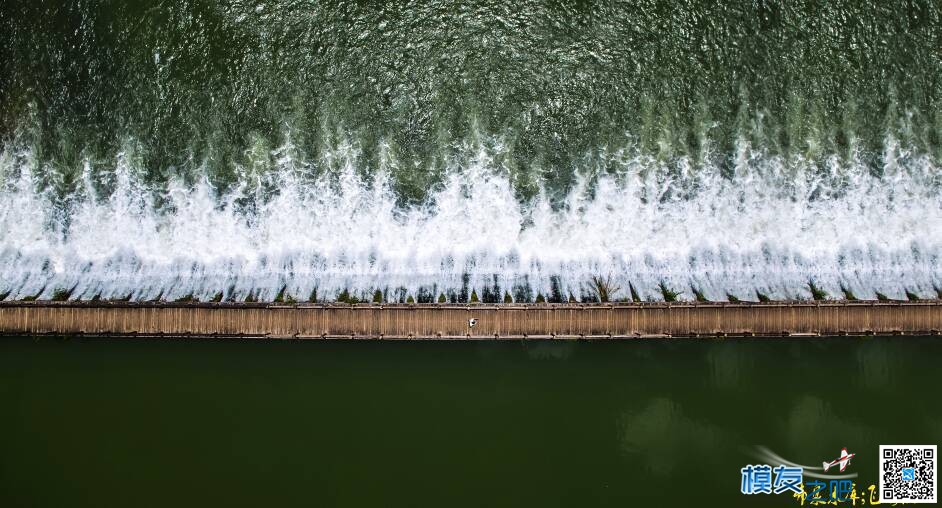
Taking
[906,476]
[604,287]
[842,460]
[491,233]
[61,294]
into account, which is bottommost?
[906,476]

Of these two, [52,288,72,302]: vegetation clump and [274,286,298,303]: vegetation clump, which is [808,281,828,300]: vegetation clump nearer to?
[274,286,298,303]: vegetation clump

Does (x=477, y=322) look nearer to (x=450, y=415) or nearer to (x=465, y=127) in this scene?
(x=450, y=415)

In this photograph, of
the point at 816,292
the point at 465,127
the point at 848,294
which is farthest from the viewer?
the point at 465,127

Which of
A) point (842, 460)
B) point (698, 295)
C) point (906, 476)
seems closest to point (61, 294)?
point (698, 295)

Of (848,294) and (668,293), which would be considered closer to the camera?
(668,293)

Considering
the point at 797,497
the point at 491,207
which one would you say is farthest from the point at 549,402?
the point at 797,497

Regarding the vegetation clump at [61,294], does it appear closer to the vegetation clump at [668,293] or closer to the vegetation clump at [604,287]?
the vegetation clump at [604,287]

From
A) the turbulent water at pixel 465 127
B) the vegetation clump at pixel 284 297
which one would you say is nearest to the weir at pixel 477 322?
the vegetation clump at pixel 284 297
